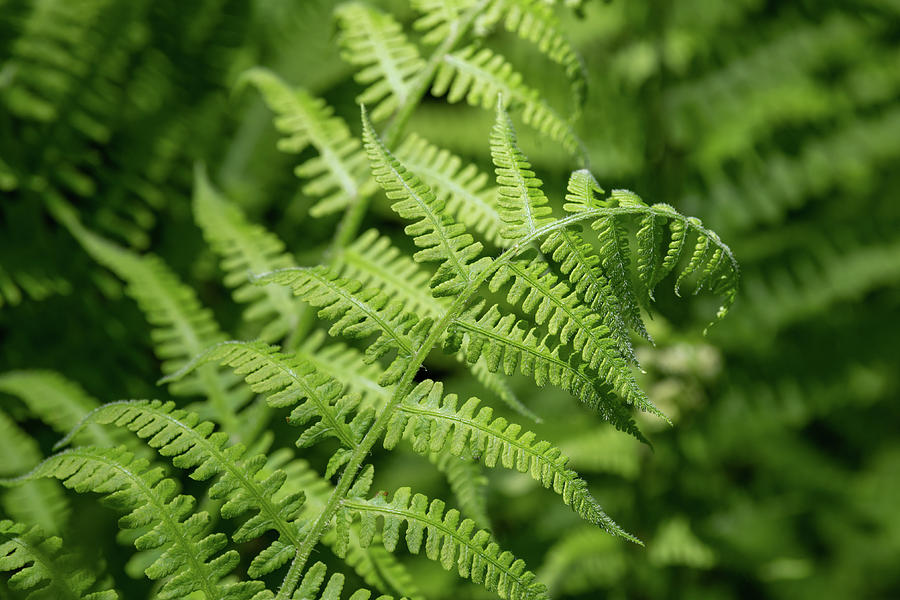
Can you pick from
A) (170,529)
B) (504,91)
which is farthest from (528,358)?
(504,91)

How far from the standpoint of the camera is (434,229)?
81 centimetres

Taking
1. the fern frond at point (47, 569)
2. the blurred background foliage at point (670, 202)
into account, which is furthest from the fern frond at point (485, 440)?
the blurred background foliage at point (670, 202)

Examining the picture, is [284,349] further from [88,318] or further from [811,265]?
[811,265]

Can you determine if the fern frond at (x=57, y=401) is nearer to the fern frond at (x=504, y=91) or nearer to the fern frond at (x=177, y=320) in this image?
the fern frond at (x=177, y=320)

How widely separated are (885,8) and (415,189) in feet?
6.84

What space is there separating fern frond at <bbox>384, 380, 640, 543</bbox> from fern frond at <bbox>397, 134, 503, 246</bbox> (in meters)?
0.29

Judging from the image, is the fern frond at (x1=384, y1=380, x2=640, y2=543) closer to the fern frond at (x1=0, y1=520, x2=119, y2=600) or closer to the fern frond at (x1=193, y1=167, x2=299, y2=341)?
the fern frond at (x1=0, y1=520, x2=119, y2=600)

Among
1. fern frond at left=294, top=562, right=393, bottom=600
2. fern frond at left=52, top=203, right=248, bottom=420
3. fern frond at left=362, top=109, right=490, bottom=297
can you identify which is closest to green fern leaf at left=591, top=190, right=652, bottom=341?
fern frond at left=362, top=109, right=490, bottom=297

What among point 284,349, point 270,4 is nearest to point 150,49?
point 270,4

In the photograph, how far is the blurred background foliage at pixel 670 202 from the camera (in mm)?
1563

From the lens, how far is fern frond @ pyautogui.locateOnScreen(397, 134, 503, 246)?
107 centimetres

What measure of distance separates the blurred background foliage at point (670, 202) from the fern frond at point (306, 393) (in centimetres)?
78

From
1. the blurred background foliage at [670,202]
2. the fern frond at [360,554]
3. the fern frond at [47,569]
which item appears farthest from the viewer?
the blurred background foliage at [670,202]

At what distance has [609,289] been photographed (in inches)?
30.6
